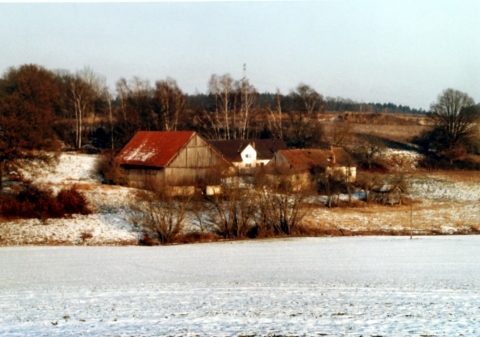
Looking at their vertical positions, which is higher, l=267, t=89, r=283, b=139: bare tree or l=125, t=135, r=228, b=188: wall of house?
l=267, t=89, r=283, b=139: bare tree

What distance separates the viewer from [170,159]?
41.5 m

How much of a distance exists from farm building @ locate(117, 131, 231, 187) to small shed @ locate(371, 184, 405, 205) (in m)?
12.2

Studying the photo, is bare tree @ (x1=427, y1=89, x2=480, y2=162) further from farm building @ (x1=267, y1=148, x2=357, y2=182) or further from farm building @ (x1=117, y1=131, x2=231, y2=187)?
farm building @ (x1=117, y1=131, x2=231, y2=187)

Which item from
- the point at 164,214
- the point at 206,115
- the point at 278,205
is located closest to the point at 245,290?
the point at 164,214

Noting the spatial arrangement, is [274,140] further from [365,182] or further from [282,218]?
[282,218]

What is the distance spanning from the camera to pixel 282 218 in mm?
32781

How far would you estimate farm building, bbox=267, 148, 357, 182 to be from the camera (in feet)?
144

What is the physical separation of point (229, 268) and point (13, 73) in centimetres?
5418

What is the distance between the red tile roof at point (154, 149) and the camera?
138 feet


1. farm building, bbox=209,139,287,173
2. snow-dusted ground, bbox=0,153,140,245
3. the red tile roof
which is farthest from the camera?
farm building, bbox=209,139,287,173

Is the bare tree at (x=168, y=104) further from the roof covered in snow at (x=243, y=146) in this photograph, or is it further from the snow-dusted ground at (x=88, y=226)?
the snow-dusted ground at (x=88, y=226)

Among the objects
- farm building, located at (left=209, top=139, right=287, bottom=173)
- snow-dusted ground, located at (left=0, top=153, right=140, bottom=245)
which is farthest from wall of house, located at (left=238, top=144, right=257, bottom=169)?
snow-dusted ground, located at (left=0, top=153, right=140, bottom=245)

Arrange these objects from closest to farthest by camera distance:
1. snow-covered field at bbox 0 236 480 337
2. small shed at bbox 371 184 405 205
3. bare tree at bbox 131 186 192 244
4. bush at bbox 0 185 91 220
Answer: snow-covered field at bbox 0 236 480 337 → bare tree at bbox 131 186 192 244 → bush at bbox 0 185 91 220 → small shed at bbox 371 184 405 205

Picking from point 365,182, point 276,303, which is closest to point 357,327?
point 276,303
